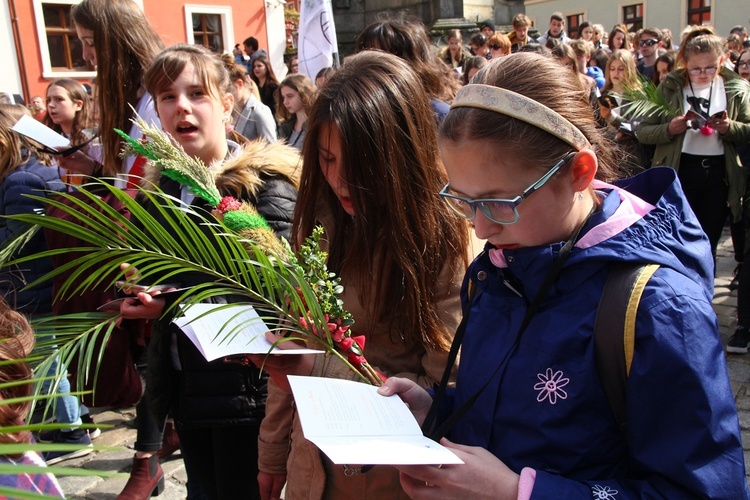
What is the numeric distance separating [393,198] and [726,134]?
395 centimetres

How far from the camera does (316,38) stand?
283 inches

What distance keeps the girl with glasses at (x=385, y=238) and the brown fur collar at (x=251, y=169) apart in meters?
0.46

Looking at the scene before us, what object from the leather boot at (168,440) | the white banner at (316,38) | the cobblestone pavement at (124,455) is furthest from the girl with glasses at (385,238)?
the white banner at (316,38)

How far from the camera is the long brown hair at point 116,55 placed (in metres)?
3.12

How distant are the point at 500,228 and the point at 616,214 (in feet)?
0.73

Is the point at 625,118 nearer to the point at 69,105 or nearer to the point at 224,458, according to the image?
the point at 69,105

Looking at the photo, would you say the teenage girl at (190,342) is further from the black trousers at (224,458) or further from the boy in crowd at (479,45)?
the boy in crowd at (479,45)

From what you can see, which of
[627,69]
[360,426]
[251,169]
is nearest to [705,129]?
[627,69]

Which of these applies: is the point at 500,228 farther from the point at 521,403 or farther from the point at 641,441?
the point at 641,441

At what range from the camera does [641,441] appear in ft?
3.81

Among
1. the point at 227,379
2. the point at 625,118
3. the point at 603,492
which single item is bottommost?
the point at 227,379

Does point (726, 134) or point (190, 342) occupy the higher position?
point (726, 134)

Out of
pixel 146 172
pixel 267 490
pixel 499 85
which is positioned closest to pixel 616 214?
pixel 499 85

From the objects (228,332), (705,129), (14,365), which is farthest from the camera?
(705,129)
